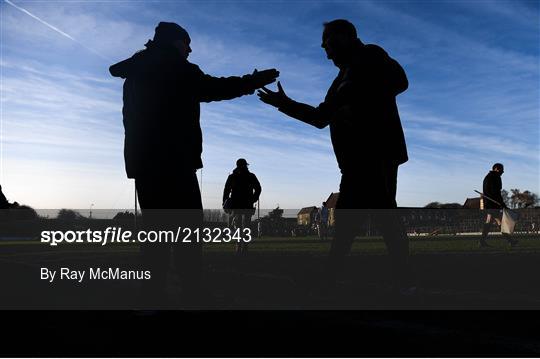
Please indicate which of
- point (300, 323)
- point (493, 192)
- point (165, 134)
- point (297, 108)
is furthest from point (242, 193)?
point (300, 323)

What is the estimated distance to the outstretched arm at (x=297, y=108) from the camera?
15.8 ft

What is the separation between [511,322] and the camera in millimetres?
3680

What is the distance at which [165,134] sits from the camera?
423cm

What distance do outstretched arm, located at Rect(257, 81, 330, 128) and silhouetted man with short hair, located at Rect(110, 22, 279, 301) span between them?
0.58 meters

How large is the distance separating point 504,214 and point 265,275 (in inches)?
394

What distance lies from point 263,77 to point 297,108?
1.48ft

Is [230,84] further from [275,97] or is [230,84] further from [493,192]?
[493,192]

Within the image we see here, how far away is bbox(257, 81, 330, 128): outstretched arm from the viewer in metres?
4.80

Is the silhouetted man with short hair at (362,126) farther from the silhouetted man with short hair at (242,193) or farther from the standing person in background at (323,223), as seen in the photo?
the standing person in background at (323,223)

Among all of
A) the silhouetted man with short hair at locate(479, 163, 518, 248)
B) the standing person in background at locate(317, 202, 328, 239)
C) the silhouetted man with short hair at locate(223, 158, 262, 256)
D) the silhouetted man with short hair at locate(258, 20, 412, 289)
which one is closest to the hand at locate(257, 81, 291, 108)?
the silhouetted man with short hair at locate(258, 20, 412, 289)

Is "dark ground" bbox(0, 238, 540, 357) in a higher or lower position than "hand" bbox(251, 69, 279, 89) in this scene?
lower

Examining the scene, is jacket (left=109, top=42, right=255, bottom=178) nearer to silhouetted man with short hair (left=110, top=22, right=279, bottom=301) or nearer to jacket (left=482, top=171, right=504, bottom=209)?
silhouetted man with short hair (left=110, top=22, right=279, bottom=301)

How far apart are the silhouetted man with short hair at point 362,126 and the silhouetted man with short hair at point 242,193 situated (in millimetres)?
7783

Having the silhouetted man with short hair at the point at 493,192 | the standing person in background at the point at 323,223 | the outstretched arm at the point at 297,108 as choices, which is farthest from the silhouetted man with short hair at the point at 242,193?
the standing person in background at the point at 323,223
